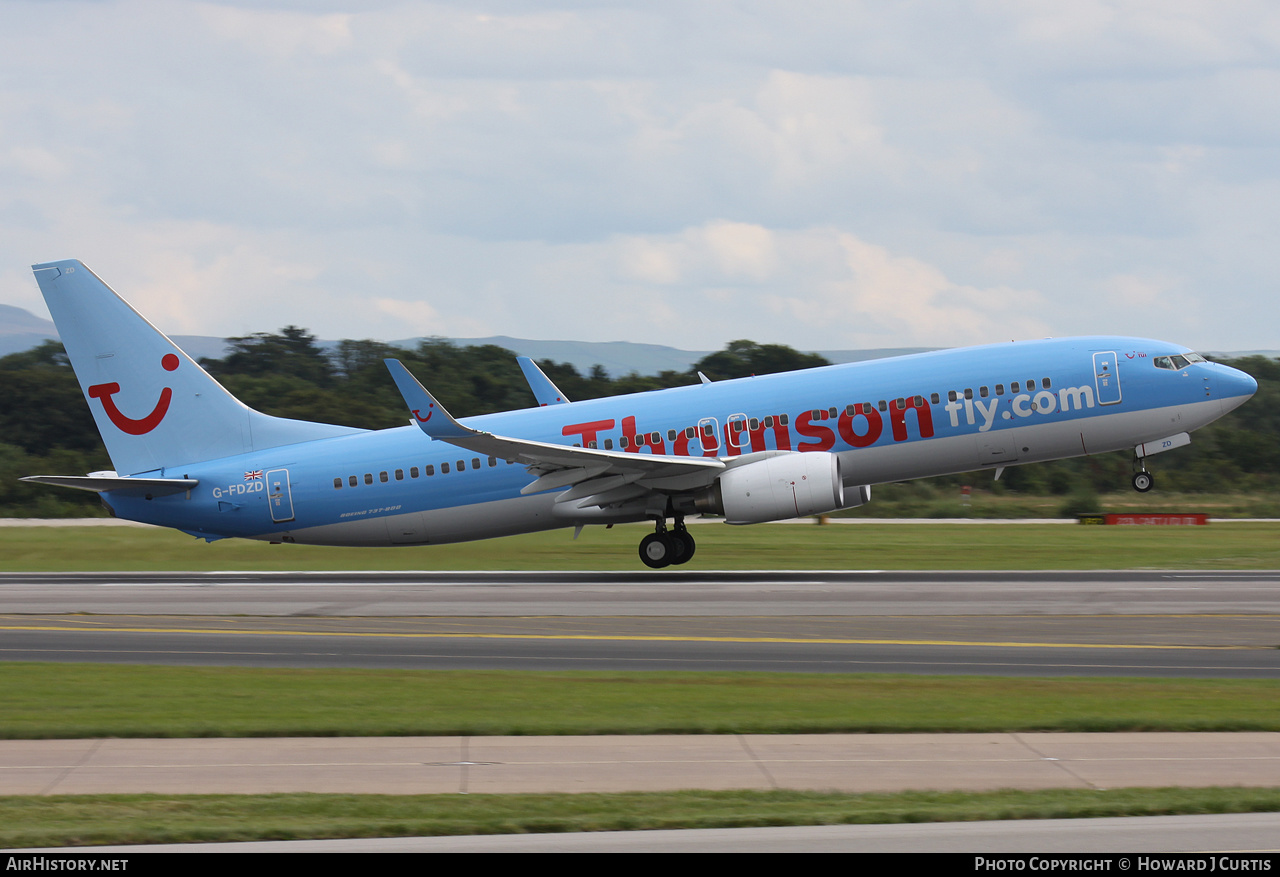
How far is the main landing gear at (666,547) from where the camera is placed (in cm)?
3180

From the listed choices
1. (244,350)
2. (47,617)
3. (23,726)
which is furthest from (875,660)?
(244,350)

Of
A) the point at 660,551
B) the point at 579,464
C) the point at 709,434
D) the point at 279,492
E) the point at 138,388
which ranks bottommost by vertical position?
the point at 660,551

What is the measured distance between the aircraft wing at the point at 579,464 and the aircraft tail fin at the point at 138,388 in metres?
6.55

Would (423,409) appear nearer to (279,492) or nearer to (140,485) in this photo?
(279,492)

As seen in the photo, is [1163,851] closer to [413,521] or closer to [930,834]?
[930,834]

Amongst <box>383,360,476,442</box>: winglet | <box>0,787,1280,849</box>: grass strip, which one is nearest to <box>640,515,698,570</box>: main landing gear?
<box>383,360,476,442</box>: winglet

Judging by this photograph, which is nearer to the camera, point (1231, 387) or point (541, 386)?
point (1231, 387)

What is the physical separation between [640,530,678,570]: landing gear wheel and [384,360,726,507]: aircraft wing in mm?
1508

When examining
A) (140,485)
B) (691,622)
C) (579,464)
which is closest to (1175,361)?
(579,464)

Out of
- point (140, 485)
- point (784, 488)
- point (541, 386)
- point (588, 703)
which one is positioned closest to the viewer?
point (588, 703)

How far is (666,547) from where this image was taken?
104 ft

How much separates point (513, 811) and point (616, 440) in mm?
21385

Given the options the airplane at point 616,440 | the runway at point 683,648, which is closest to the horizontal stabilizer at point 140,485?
the airplane at point 616,440

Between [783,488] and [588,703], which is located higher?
[783,488]
